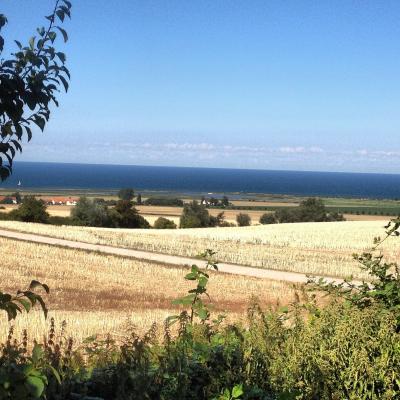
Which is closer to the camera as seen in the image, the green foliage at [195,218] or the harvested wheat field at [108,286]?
the harvested wheat field at [108,286]

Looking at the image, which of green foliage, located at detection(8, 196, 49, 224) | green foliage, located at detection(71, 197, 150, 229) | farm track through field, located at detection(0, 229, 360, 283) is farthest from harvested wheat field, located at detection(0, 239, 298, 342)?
green foliage, located at detection(71, 197, 150, 229)

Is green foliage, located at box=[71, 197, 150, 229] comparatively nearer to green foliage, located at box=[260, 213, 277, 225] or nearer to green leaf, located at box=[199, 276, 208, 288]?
green foliage, located at box=[260, 213, 277, 225]

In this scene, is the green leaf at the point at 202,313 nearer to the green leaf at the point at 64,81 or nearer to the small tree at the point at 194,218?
the green leaf at the point at 64,81

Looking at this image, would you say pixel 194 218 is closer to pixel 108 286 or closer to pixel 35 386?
pixel 108 286

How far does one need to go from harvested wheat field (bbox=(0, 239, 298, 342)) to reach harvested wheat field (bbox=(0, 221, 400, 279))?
5784 mm

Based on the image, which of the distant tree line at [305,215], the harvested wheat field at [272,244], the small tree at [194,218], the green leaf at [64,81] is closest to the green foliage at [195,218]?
the small tree at [194,218]

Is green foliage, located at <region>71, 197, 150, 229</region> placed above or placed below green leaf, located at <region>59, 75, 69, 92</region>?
below

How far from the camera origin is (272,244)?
49.9 meters

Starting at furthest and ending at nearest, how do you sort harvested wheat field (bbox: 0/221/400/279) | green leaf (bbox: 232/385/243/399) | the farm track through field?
harvested wheat field (bbox: 0/221/400/279)
the farm track through field
green leaf (bbox: 232/385/243/399)

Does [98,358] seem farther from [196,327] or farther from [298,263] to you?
[298,263]

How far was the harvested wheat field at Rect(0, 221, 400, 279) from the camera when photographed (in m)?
36.8

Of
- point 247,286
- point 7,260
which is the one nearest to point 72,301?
point 247,286

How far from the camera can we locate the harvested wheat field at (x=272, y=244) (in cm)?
3680

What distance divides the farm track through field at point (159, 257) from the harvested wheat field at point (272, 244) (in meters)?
1.26
